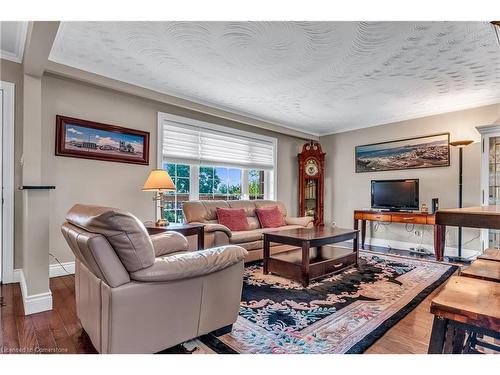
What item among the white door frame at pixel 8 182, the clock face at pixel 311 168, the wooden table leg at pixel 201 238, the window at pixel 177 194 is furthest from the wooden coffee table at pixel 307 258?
the white door frame at pixel 8 182

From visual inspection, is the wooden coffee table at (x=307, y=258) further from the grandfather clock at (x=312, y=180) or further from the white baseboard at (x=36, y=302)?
the grandfather clock at (x=312, y=180)

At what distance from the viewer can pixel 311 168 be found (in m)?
6.12

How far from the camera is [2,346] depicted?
176cm

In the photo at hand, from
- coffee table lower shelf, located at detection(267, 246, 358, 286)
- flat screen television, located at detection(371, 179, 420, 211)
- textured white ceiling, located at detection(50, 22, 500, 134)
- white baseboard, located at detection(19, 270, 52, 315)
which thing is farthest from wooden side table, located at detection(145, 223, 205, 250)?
flat screen television, located at detection(371, 179, 420, 211)

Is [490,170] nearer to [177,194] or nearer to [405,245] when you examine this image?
[405,245]

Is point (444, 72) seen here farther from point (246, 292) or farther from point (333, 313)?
point (246, 292)

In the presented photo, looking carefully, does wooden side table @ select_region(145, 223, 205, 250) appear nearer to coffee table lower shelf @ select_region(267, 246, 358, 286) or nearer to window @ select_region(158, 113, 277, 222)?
coffee table lower shelf @ select_region(267, 246, 358, 286)

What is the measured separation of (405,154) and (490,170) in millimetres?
1327

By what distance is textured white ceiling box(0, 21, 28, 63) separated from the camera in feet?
8.03

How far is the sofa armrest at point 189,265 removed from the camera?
1.54 m

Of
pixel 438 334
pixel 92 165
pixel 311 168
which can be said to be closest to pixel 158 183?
pixel 92 165

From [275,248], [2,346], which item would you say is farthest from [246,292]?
[2,346]

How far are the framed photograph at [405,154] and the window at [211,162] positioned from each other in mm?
1862

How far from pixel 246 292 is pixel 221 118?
10.2 ft
